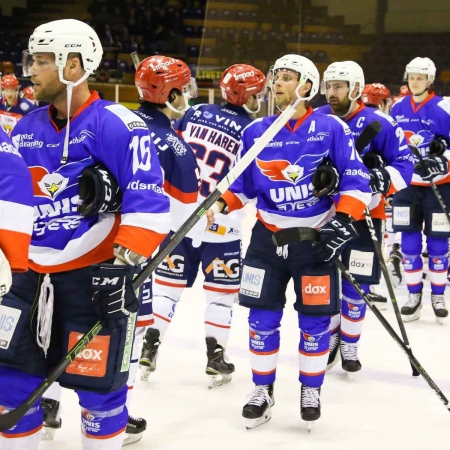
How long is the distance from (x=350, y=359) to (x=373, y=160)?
0.89m

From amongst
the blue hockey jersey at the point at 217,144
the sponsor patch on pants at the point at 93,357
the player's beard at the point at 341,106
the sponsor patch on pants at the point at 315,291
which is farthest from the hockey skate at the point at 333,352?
the sponsor patch on pants at the point at 93,357

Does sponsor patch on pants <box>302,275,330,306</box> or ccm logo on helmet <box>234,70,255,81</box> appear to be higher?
ccm logo on helmet <box>234,70,255,81</box>

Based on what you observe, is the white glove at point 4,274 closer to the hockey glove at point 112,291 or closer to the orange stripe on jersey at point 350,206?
the hockey glove at point 112,291

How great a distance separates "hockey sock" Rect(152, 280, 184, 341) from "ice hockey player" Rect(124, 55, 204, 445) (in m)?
0.54

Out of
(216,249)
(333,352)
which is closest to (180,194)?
(216,249)

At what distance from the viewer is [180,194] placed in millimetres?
3045

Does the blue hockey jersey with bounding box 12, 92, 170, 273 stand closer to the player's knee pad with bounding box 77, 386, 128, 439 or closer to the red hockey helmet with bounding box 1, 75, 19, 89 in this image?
the player's knee pad with bounding box 77, 386, 128, 439

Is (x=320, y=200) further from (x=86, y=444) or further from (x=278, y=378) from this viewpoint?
(x=86, y=444)

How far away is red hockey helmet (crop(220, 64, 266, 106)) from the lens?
12.0ft

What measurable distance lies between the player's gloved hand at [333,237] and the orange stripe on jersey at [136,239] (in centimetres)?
99

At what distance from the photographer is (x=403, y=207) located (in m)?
4.89

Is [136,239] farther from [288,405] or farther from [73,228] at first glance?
[288,405]

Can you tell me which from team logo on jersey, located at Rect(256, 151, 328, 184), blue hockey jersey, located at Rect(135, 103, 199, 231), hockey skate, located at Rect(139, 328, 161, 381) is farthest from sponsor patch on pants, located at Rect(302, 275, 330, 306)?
hockey skate, located at Rect(139, 328, 161, 381)

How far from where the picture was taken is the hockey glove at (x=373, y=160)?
3.74 metres
